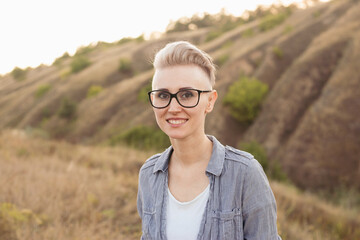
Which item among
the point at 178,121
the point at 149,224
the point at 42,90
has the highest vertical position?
the point at 42,90

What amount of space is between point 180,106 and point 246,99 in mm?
18211

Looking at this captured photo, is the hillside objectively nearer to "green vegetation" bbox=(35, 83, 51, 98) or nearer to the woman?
"green vegetation" bbox=(35, 83, 51, 98)

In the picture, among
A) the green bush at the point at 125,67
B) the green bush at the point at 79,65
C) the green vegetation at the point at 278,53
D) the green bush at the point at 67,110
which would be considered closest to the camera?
the green vegetation at the point at 278,53

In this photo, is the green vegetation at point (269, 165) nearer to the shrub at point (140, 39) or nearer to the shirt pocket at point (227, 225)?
the shirt pocket at point (227, 225)

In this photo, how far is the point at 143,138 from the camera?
21.3 m

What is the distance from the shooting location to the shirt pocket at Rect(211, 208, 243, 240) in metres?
1.82

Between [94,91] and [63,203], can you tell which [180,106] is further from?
[94,91]

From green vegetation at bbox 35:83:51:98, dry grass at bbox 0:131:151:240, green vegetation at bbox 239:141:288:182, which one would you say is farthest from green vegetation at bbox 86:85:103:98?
dry grass at bbox 0:131:151:240

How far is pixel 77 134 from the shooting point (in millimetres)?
29844

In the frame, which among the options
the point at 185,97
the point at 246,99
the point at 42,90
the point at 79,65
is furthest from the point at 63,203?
the point at 79,65

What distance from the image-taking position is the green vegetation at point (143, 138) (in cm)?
1958

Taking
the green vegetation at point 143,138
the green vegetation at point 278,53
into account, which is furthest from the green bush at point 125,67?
the green vegetation at point 278,53

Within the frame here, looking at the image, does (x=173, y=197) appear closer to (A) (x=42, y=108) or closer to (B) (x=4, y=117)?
(A) (x=42, y=108)

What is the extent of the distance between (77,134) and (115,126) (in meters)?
4.64
